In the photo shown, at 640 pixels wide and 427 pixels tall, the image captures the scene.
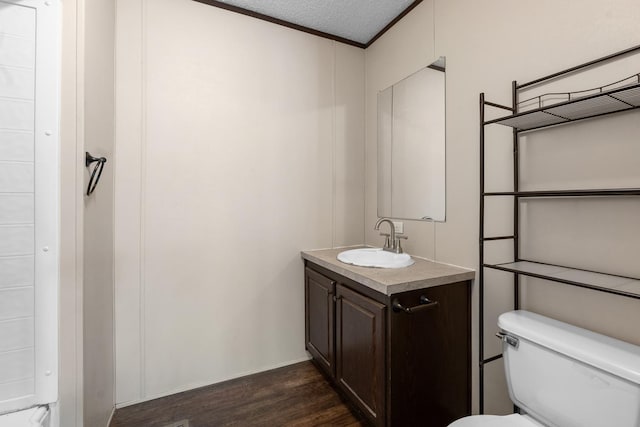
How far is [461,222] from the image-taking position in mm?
1566

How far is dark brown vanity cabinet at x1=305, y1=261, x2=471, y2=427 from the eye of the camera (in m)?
1.29

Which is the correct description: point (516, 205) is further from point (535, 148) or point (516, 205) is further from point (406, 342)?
point (406, 342)

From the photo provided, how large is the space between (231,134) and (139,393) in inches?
67.5

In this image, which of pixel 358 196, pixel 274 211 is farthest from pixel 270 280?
pixel 358 196

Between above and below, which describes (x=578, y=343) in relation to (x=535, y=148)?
below

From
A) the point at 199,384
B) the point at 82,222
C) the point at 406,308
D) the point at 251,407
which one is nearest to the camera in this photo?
the point at 82,222

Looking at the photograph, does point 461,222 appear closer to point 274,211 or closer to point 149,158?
point 274,211

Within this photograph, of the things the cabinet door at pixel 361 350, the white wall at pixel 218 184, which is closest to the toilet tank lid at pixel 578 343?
the cabinet door at pixel 361 350

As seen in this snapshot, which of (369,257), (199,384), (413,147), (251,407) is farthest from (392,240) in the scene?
(199,384)

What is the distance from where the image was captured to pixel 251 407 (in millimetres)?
1668

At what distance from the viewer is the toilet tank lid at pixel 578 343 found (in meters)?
0.83

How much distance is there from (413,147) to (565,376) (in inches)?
54.7

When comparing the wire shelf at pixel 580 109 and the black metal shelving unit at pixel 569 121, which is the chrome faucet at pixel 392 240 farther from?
the wire shelf at pixel 580 109

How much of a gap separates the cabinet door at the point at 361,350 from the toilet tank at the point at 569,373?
1.72ft
